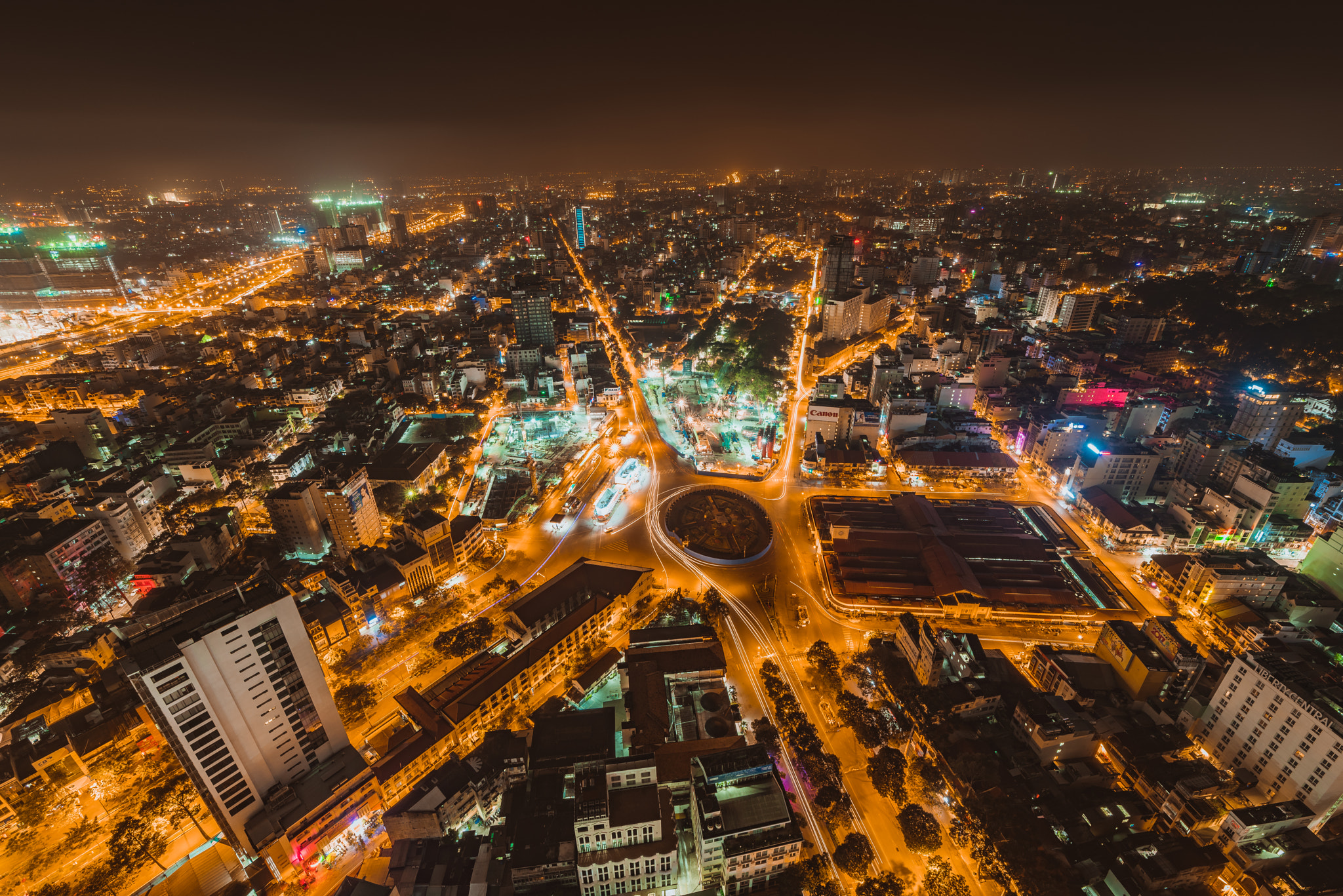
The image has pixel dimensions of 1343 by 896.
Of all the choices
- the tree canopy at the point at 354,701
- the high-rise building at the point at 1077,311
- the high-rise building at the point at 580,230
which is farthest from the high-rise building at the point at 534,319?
the high-rise building at the point at 1077,311

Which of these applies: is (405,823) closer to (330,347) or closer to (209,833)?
(209,833)

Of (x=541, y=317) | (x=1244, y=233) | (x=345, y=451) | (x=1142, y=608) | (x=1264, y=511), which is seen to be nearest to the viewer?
(x=1142, y=608)

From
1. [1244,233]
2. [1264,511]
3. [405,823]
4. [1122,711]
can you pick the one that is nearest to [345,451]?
[405,823]

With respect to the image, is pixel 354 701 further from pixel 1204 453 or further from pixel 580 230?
pixel 580 230

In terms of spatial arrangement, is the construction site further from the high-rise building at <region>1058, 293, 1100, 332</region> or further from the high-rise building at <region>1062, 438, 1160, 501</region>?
the high-rise building at <region>1058, 293, 1100, 332</region>

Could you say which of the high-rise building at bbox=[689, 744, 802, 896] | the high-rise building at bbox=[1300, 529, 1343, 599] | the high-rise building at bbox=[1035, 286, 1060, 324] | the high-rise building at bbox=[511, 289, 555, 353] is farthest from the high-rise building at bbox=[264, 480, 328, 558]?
the high-rise building at bbox=[1035, 286, 1060, 324]
